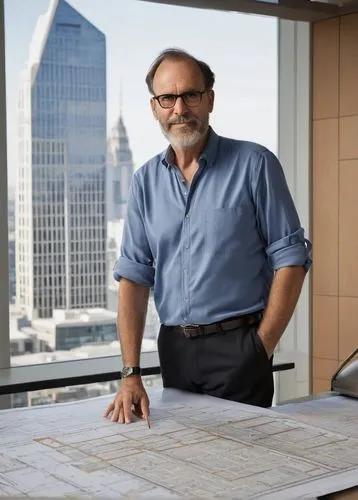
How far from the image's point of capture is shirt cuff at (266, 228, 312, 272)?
7.42 ft

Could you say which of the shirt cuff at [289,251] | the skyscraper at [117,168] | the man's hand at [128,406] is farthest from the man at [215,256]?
the skyscraper at [117,168]

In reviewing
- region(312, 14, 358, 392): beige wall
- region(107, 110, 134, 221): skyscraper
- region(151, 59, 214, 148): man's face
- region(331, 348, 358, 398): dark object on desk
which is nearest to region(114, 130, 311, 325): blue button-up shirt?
region(151, 59, 214, 148): man's face

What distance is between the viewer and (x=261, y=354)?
2.28 metres

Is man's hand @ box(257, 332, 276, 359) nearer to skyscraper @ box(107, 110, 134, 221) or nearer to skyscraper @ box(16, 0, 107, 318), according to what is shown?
skyscraper @ box(16, 0, 107, 318)

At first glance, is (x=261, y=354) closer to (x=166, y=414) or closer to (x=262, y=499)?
(x=166, y=414)

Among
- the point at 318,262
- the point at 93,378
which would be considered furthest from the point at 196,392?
the point at 318,262

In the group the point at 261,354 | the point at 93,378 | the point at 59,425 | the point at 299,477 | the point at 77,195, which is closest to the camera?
the point at 299,477

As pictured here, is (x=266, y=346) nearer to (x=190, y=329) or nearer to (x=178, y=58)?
(x=190, y=329)

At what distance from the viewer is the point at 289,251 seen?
2.26m

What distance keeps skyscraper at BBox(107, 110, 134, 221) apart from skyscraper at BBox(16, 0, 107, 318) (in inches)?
1.6

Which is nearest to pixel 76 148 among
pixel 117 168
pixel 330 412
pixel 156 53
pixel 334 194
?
pixel 117 168

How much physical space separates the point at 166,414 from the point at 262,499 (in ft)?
2.14

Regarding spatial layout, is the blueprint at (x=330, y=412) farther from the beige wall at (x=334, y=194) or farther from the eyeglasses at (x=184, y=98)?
the beige wall at (x=334, y=194)

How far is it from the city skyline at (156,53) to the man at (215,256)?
1601 millimetres
